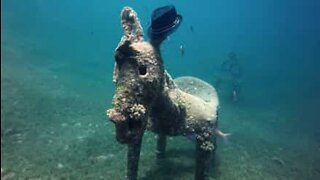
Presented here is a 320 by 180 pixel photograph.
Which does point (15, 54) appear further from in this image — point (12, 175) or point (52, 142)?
point (12, 175)

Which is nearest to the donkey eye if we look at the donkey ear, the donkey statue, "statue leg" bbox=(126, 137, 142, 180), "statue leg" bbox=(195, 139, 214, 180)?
the donkey statue

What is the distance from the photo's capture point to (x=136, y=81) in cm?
514

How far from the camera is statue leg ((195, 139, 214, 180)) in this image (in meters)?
6.75

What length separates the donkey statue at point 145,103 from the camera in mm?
5043

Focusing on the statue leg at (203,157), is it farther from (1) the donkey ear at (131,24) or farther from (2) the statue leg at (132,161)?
(1) the donkey ear at (131,24)

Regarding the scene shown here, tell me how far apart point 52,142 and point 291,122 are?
10.5m

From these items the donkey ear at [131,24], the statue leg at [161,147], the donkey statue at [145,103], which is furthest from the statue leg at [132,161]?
the statue leg at [161,147]

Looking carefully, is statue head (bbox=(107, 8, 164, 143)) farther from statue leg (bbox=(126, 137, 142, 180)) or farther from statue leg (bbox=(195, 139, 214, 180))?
statue leg (bbox=(195, 139, 214, 180))

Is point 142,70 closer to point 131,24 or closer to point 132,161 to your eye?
point 131,24

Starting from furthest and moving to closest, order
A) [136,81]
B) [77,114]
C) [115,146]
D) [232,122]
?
1. [232,122]
2. [77,114]
3. [115,146]
4. [136,81]

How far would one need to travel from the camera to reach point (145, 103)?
5.34 meters

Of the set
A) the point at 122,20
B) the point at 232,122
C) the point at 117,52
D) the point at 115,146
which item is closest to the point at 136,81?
the point at 117,52

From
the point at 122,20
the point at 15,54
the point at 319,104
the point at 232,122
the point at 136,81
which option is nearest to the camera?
the point at 136,81

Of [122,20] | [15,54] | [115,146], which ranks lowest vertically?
[115,146]
